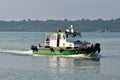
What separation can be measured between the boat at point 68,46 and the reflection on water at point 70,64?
1.12 m

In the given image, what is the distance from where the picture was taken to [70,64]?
167ft

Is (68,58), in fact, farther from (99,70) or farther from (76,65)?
(99,70)

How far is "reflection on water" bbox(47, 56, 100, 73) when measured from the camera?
45.9m

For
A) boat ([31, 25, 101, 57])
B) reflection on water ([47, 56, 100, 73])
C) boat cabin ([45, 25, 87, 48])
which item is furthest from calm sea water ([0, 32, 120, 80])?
boat cabin ([45, 25, 87, 48])

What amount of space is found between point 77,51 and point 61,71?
12258 mm

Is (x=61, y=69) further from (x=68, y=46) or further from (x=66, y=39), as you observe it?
(x=66, y=39)

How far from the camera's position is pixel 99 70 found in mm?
45156

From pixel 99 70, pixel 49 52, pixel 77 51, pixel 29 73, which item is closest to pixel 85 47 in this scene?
pixel 77 51

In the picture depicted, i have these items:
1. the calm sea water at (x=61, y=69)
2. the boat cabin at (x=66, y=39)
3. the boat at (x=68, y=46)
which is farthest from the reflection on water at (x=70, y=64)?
the boat cabin at (x=66, y=39)

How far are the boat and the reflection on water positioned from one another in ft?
3.66

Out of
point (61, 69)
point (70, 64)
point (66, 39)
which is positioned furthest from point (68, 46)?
point (61, 69)

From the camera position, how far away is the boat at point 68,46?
184ft

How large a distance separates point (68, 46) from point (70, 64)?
6.91 m

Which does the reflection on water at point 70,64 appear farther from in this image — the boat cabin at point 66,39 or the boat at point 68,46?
the boat cabin at point 66,39
